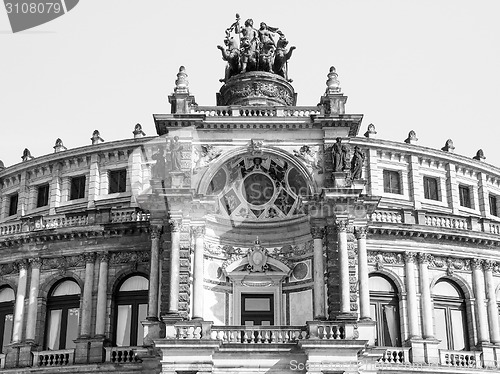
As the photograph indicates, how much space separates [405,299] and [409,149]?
1124 centimetres

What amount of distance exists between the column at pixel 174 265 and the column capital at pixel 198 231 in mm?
706

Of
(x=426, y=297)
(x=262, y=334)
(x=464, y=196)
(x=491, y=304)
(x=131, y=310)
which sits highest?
(x=464, y=196)

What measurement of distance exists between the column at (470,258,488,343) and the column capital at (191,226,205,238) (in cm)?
1675

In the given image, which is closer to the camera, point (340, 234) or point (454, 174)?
point (340, 234)

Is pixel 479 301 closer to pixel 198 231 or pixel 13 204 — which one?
pixel 198 231

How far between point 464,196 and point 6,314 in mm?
29552

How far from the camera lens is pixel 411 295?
1721 inches

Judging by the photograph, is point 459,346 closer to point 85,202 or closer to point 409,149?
point 409,149

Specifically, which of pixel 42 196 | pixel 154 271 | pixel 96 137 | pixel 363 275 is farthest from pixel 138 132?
pixel 363 275

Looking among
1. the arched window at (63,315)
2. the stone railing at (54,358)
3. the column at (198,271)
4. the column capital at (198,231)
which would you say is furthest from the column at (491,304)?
the stone railing at (54,358)

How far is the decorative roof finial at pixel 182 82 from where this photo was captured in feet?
135

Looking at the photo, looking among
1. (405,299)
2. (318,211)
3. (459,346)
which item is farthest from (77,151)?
(459,346)

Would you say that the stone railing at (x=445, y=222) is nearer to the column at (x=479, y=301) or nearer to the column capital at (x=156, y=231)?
the column at (x=479, y=301)

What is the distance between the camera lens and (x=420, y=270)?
44.4 m
